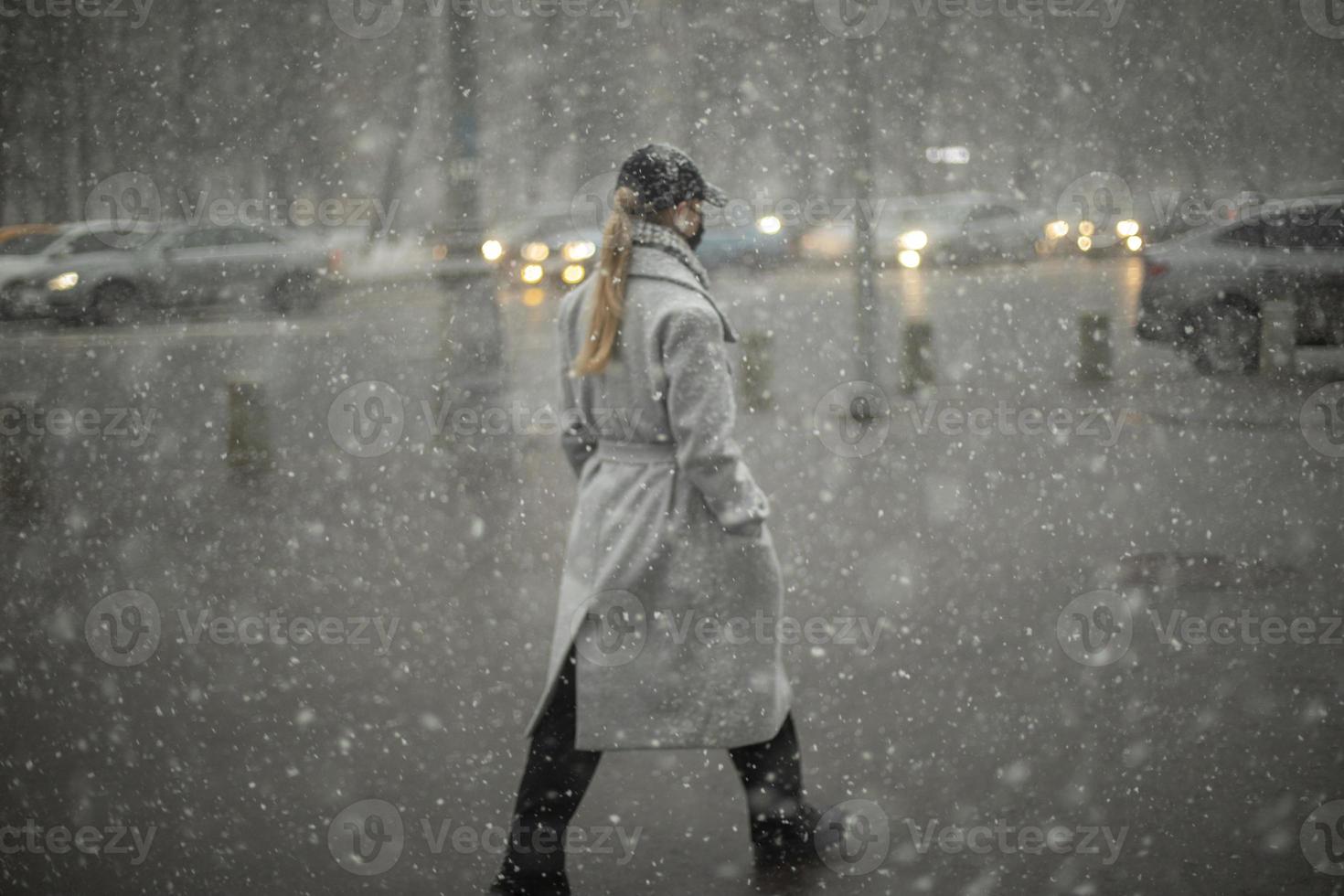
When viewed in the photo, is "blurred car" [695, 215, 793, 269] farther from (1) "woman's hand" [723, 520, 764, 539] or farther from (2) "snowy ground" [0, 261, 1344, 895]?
(1) "woman's hand" [723, 520, 764, 539]

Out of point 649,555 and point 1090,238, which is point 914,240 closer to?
point 1090,238

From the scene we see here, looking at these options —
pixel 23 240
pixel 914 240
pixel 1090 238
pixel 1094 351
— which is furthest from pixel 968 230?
pixel 23 240

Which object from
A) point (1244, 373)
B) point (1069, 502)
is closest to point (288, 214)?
point (1244, 373)

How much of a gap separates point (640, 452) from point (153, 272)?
62.9 feet

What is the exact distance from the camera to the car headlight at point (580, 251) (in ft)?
68.9

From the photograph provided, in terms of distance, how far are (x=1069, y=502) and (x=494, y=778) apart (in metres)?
4.38

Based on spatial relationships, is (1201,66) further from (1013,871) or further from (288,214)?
(1013,871)

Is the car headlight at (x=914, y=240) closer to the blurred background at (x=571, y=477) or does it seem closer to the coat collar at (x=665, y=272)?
the blurred background at (x=571, y=477)

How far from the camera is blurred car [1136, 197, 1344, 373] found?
1255 centimetres

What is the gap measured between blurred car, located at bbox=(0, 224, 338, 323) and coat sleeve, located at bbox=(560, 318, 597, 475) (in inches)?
723

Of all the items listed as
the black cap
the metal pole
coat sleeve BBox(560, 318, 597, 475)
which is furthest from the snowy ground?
the black cap

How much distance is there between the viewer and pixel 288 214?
972 inches

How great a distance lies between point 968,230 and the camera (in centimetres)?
Result: 2677

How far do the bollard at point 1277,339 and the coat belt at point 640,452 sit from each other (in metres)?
9.20
